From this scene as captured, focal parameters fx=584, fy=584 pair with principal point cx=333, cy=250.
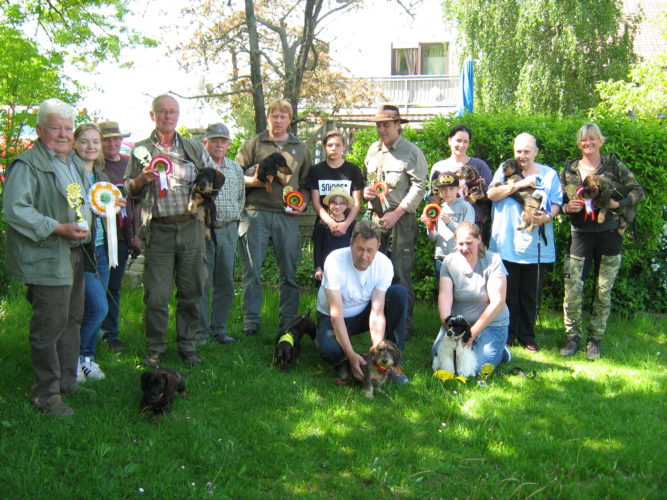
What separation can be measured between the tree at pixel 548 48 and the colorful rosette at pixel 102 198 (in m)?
15.2

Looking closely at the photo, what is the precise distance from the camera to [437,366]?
4.71m

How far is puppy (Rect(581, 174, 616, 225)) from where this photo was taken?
5.18 meters

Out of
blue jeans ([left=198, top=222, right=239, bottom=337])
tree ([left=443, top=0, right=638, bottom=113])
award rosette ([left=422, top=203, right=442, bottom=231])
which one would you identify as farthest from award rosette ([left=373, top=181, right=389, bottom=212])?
tree ([left=443, top=0, right=638, bottom=113])

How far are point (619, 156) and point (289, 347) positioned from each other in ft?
14.6

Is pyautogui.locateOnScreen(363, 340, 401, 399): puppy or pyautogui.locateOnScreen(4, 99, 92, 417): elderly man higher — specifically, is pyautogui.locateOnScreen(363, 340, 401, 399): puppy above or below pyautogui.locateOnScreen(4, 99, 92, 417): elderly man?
below

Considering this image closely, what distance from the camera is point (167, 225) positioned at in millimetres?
4547

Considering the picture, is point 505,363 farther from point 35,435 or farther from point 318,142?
point 318,142

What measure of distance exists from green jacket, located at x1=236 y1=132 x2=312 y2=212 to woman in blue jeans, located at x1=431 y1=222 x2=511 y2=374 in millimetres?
1655

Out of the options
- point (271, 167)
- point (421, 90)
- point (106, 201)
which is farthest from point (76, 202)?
point (421, 90)

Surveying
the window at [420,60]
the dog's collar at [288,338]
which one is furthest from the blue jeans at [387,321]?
the window at [420,60]

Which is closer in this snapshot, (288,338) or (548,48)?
(288,338)

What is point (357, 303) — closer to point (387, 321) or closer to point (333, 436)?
point (387, 321)

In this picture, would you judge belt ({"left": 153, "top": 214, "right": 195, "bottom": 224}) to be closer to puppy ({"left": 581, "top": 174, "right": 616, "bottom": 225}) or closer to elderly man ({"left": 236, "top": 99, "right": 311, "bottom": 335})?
elderly man ({"left": 236, "top": 99, "right": 311, "bottom": 335})

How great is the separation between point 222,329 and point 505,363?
2.60 meters
